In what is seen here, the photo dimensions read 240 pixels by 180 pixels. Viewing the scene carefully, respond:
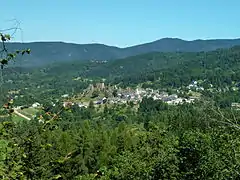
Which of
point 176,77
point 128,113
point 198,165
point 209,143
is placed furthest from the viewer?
point 176,77

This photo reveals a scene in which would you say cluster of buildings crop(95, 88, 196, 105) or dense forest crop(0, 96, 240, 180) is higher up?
dense forest crop(0, 96, 240, 180)

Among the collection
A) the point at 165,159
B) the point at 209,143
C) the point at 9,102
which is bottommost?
the point at 165,159

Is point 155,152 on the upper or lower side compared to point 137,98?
upper

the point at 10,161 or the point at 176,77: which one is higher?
the point at 10,161

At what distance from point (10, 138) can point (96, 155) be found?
37.0 m

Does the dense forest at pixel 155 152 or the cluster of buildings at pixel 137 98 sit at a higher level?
the dense forest at pixel 155 152

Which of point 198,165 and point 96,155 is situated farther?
point 96,155

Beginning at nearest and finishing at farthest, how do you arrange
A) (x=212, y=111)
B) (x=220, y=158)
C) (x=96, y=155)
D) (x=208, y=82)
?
(x=212, y=111), (x=220, y=158), (x=96, y=155), (x=208, y=82)

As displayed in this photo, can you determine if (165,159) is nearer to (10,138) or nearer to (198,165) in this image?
(198,165)

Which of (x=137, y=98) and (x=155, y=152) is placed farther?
(x=137, y=98)

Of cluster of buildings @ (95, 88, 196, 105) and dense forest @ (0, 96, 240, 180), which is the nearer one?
dense forest @ (0, 96, 240, 180)

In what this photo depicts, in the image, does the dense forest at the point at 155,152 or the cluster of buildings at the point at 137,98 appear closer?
→ the dense forest at the point at 155,152

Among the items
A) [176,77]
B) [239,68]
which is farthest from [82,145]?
[239,68]

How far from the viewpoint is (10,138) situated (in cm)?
316
